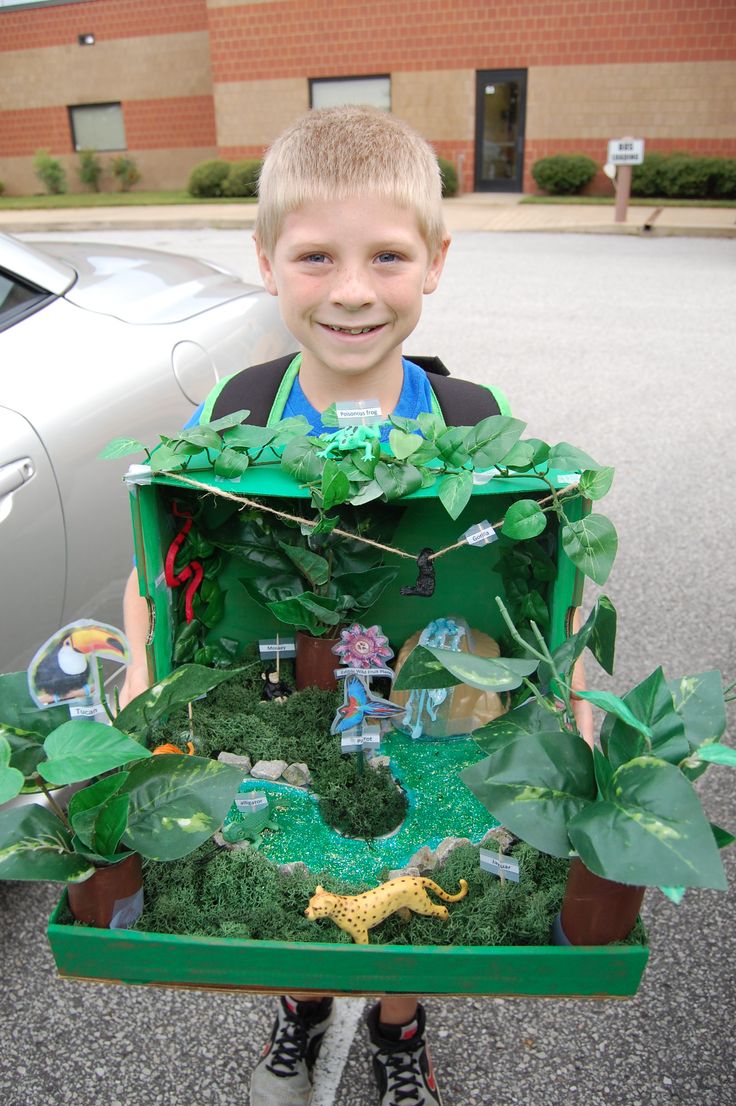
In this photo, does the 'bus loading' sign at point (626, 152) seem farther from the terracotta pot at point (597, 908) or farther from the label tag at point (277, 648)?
the terracotta pot at point (597, 908)

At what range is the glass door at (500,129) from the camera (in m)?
17.9

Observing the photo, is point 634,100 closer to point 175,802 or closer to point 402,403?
point 402,403

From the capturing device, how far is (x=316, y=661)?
64.2 inches

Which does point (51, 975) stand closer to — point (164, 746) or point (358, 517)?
point (164, 746)

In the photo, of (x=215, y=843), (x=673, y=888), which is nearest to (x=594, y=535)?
(x=673, y=888)

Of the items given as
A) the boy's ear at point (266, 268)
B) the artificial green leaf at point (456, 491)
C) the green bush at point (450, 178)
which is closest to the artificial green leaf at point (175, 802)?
the artificial green leaf at point (456, 491)

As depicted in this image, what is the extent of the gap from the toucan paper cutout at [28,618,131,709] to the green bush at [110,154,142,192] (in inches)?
906

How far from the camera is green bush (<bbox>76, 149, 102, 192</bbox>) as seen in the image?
21.8 metres

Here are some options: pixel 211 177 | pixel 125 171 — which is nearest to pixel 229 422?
pixel 211 177

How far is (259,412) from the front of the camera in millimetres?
1767

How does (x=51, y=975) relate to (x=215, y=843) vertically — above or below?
below

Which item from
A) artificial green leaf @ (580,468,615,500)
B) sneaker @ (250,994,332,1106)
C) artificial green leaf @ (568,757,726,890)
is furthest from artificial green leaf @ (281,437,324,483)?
sneaker @ (250,994,332,1106)

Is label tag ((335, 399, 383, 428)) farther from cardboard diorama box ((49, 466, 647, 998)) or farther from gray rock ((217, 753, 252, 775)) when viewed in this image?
gray rock ((217, 753, 252, 775))

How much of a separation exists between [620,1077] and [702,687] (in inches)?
43.7
